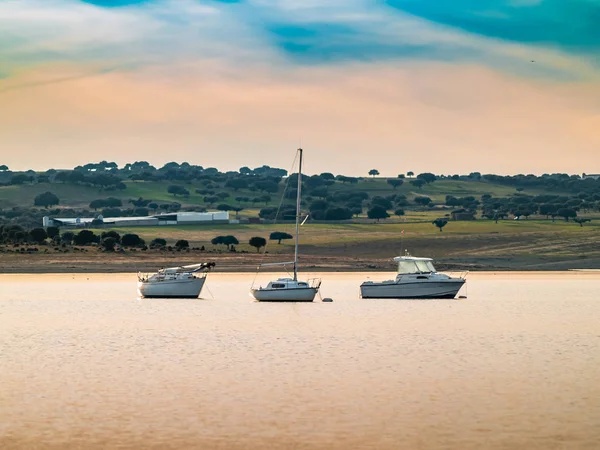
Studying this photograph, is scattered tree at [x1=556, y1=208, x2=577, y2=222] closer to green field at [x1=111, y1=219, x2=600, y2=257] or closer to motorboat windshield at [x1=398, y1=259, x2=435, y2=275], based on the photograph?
green field at [x1=111, y1=219, x2=600, y2=257]

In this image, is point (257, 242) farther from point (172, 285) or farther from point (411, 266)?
point (411, 266)

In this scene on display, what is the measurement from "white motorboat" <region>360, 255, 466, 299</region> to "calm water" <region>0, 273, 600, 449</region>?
2.77 meters

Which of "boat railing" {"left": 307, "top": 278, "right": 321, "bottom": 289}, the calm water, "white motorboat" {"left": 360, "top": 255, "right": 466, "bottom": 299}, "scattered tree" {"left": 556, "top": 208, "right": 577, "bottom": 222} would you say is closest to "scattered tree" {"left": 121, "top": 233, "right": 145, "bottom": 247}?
"boat railing" {"left": 307, "top": 278, "right": 321, "bottom": 289}

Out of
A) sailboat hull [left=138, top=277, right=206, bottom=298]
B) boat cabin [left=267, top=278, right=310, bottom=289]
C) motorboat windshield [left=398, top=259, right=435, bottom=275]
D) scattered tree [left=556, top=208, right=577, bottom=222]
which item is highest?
scattered tree [left=556, top=208, right=577, bottom=222]

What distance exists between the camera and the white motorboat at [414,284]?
78.5m

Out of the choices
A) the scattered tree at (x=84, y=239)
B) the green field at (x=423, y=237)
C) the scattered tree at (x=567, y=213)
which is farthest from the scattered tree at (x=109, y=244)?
the scattered tree at (x=567, y=213)

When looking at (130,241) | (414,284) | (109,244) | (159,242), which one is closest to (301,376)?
(414,284)

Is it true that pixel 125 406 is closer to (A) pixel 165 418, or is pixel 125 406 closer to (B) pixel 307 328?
(A) pixel 165 418

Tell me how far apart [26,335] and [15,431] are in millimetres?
27146

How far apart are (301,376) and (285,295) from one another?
112 ft

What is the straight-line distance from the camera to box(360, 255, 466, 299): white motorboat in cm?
7850

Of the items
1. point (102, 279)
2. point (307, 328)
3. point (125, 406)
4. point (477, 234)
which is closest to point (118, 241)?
point (102, 279)

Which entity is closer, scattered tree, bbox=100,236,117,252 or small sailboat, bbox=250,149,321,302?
small sailboat, bbox=250,149,321,302

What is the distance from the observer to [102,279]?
352ft
